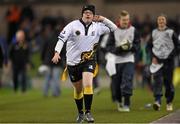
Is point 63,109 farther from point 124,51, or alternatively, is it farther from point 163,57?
point 163,57

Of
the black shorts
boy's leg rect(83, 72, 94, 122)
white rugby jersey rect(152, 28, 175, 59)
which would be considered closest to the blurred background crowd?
white rugby jersey rect(152, 28, 175, 59)

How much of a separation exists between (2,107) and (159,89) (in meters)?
4.30

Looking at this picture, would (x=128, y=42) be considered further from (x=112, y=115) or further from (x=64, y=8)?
(x=64, y=8)

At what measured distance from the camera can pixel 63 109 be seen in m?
19.3

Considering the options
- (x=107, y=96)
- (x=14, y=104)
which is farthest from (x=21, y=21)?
(x=14, y=104)

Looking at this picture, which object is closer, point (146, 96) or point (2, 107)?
point (2, 107)

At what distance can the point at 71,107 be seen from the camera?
65.6 feet

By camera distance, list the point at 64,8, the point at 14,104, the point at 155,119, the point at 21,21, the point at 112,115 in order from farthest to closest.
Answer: the point at 64,8, the point at 21,21, the point at 14,104, the point at 112,115, the point at 155,119

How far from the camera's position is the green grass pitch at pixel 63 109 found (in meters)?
16.4

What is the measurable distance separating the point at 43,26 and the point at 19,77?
9028 millimetres

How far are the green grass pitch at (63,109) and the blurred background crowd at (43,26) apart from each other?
1.16 metres

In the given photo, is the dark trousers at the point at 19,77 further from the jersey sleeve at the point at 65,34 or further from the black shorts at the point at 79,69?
the jersey sleeve at the point at 65,34

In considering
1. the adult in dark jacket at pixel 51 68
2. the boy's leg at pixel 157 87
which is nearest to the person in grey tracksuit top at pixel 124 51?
the boy's leg at pixel 157 87

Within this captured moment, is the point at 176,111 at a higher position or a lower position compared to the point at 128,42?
lower
